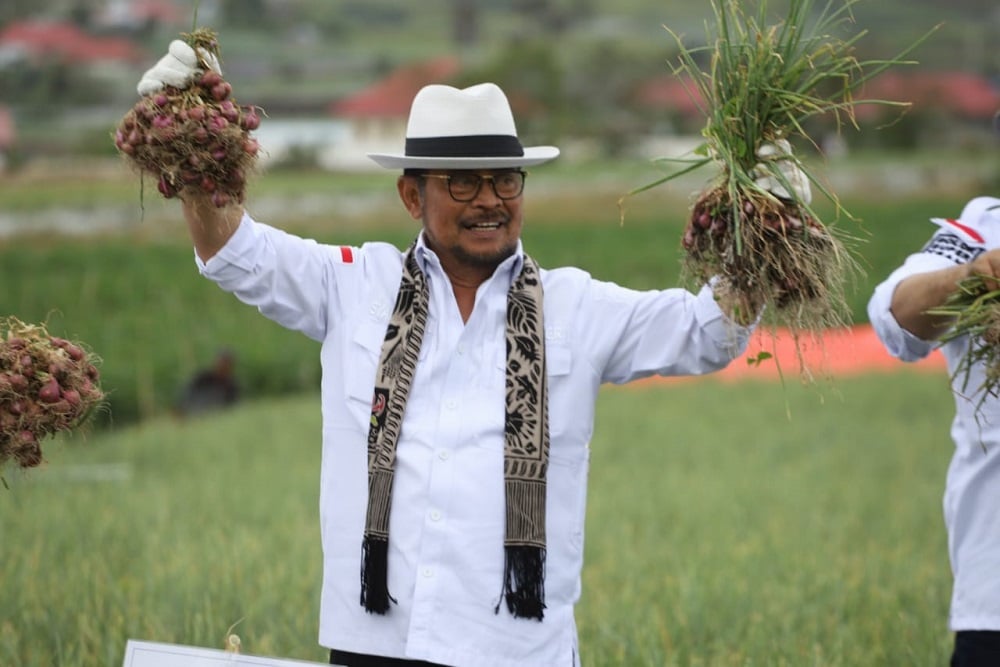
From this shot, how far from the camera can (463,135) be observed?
134 inches

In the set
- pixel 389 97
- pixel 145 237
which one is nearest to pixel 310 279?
pixel 145 237

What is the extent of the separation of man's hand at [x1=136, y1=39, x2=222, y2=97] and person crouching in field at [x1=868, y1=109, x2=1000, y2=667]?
167cm

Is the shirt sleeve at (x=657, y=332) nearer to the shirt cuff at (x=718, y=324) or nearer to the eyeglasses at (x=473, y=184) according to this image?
the shirt cuff at (x=718, y=324)

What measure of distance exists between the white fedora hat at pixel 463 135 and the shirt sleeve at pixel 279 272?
316 millimetres

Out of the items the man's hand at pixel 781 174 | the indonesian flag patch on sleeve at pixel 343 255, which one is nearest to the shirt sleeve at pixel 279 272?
the indonesian flag patch on sleeve at pixel 343 255

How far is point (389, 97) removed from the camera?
39.3m

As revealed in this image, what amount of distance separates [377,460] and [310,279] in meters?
0.49

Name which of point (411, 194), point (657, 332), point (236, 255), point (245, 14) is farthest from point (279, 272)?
point (245, 14)

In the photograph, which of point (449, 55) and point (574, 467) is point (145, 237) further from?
point (574, 467)

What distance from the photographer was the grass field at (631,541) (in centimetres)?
522

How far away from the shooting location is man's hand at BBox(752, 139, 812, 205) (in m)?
3.28

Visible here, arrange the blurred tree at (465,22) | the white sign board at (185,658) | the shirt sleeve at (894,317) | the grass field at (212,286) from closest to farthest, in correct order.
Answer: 1. the white sign board at (185,658)
2. the shirt sleeve at (894,317)
3. the grass field at (212,286)
4. the blurred tree at (465,22)

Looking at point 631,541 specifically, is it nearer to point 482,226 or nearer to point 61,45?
point 482,226

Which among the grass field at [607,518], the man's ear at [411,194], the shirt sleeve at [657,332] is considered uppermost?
the man's ear at [411,194]
